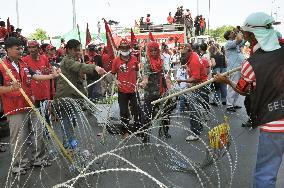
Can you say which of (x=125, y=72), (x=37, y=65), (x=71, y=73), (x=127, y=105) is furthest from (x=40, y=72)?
(x=127, y=105)

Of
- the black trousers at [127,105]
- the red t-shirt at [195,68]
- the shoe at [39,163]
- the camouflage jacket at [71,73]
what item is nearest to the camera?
the camouflage jacket at [71,73]

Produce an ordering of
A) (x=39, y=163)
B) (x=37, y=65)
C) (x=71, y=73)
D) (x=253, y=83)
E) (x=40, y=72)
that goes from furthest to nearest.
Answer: (x=37, y=65)
(x=40, y=72)
(x=39, y=163)
(x=71, y=73)
(x=253, y=83)

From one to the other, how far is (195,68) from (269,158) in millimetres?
3684

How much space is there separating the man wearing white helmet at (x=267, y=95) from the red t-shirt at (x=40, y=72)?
4.11 metres

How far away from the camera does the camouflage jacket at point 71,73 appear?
17.9 feet

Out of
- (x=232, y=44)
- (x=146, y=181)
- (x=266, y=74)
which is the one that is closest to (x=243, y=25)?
(x=266, y=74)

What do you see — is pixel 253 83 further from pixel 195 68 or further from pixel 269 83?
pixel 195 68

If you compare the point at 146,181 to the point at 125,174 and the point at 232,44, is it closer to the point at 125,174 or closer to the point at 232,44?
the point at 125,174

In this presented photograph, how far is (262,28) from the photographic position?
131 inches

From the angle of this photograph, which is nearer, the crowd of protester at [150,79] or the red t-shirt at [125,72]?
the crowd of protester at [150,79]

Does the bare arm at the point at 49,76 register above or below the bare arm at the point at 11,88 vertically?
above

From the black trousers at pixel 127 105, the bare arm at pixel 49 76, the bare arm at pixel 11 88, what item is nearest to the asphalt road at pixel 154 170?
the black trousers at pixel 127 105

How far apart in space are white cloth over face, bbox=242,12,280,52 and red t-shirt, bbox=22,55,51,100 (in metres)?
4.03

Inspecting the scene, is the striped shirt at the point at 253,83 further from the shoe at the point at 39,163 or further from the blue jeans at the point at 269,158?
the shoe at the point at 39,163
